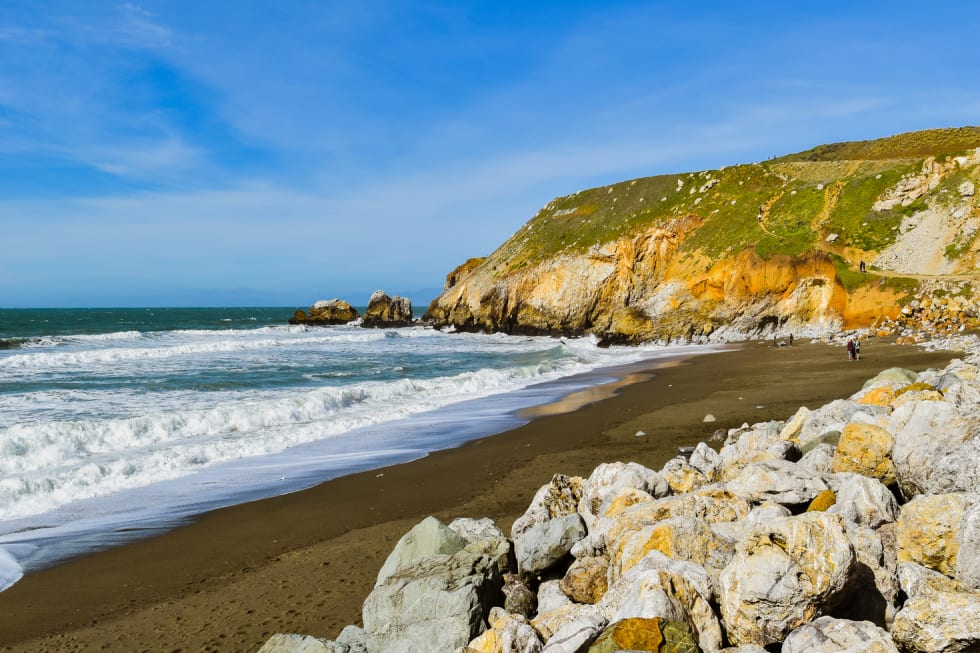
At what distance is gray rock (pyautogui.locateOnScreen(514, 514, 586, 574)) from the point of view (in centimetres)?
597

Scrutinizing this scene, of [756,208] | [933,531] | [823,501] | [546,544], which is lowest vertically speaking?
[546,544]

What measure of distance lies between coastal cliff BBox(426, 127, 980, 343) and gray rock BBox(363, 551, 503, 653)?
33.2m

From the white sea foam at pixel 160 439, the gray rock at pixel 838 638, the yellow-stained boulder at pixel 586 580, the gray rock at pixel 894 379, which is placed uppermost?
the gray rock at pixel 894 379

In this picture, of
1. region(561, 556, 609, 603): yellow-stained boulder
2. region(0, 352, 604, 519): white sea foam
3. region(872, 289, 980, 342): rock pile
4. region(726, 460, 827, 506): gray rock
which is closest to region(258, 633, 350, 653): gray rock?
region(561, 556, 609, 603): yellow-stained boulder

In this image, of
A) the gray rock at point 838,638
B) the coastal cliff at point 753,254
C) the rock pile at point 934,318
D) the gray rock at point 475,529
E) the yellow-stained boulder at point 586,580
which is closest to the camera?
the gray rock at point 838,638

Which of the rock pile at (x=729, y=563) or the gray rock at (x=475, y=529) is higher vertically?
the rock pile at (x=729, y=563)

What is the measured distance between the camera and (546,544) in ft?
19.7

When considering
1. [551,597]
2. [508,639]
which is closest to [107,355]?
[551,597]

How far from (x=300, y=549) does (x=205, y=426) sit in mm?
10293

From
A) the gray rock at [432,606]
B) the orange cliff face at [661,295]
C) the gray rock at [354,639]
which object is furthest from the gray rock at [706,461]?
the orange cliff face at [661,295]

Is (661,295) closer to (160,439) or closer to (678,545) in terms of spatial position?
(160,439)

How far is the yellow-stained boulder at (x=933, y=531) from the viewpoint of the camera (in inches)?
173

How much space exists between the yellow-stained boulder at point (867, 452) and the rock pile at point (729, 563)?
0.01 metres

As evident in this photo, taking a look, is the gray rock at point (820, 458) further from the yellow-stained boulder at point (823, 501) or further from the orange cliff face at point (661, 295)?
the orange cliff face at point (661, 295)
